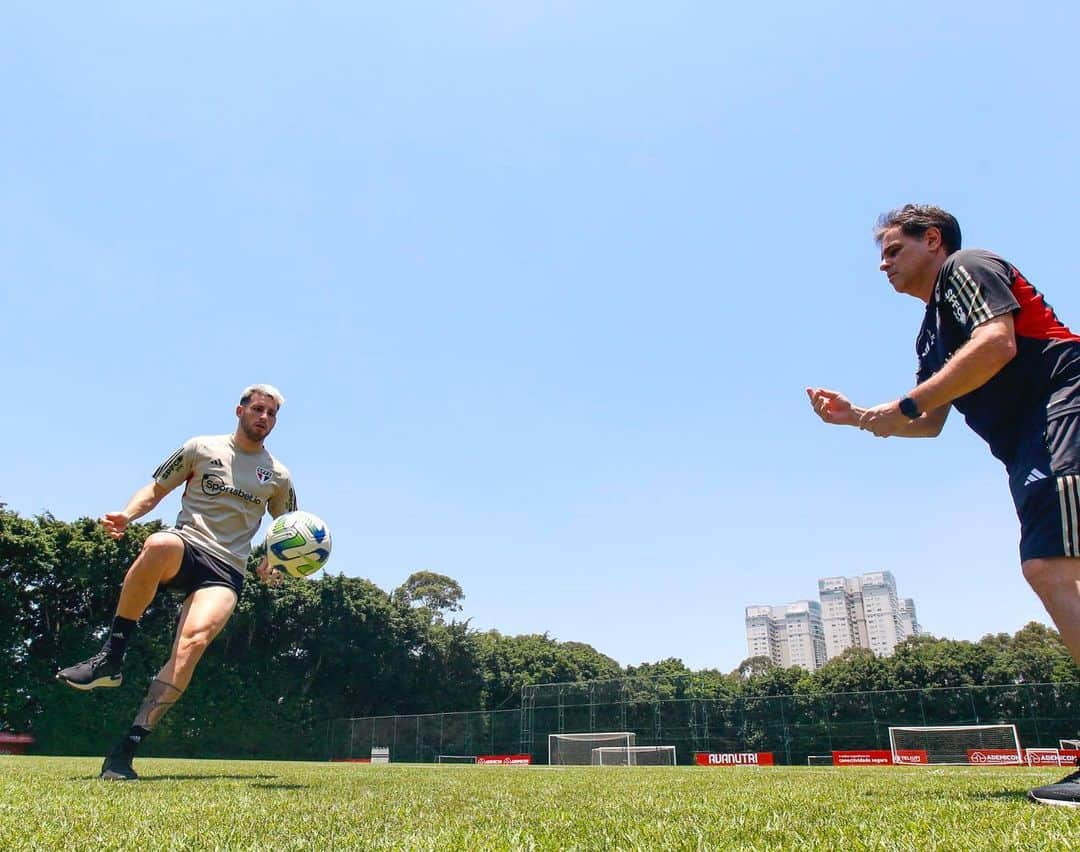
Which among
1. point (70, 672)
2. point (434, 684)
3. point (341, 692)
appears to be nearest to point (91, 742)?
point (341, 692)

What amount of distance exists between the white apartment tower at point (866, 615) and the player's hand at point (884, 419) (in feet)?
538

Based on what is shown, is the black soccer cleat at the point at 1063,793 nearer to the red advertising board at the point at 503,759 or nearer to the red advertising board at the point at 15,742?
the red advertising board at the point at 503,759

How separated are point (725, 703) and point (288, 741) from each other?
23.1m

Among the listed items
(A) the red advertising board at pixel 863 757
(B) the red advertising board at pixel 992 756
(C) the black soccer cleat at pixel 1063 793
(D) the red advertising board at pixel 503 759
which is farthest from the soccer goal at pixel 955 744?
(C) the black soccer cleat at pixel 1063 793

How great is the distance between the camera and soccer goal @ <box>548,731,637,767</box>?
3412 centimetres

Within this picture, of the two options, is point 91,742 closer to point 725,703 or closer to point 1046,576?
point 725,703

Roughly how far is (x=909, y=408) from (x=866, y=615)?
173868mm

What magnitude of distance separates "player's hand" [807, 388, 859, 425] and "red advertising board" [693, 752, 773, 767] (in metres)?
30.8

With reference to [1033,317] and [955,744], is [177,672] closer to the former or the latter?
[1033,317]

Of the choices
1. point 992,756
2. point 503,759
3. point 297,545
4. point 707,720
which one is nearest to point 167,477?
point 297,545

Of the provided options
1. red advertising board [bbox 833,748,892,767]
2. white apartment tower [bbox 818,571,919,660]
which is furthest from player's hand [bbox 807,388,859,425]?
white apartment tower [bbox 818,571,919,660]

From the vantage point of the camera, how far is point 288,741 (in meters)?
39.4

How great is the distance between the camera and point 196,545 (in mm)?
4805

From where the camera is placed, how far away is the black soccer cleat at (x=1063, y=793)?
2443 millimetres
